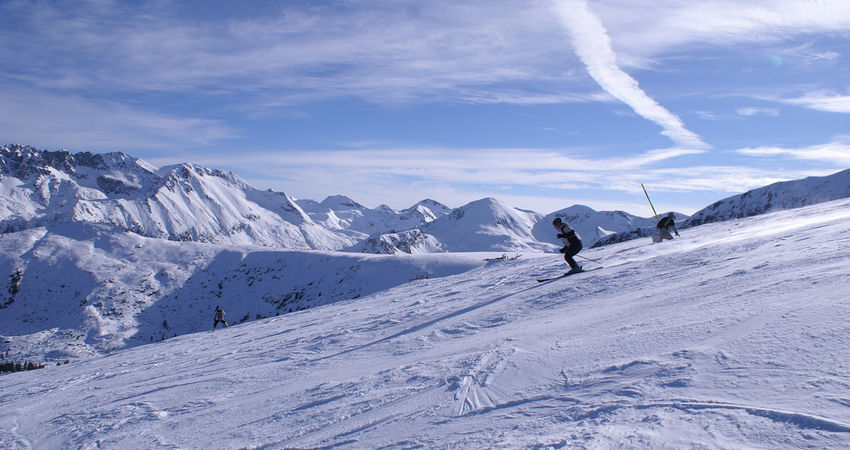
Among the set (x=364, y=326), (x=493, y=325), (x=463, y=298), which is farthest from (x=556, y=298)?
(x=364, y=326)

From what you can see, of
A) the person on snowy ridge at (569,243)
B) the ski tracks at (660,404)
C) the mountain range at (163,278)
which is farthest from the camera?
the mountain range at (163,278)

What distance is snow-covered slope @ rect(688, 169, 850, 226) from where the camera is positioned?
9126 cm

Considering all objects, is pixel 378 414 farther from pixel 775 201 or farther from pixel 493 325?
pixel 775 201

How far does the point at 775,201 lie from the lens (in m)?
98.1

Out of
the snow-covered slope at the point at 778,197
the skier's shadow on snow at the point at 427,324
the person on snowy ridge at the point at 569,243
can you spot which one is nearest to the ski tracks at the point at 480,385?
the skier's shadow on snow at the point at 427,324

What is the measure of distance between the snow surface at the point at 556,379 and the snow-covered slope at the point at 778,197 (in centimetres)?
10086

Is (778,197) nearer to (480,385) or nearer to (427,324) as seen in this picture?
(427,324)

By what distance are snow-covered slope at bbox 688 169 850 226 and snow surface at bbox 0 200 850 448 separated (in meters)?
101

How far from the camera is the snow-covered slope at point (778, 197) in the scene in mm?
91262

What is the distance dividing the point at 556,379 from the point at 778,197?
12120cm

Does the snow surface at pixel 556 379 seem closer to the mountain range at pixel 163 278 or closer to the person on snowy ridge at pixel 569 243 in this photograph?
the person on snowy ridge at pixel 569 243

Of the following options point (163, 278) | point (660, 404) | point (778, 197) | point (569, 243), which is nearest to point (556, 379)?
point (660, 404)

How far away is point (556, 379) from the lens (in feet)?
15.7

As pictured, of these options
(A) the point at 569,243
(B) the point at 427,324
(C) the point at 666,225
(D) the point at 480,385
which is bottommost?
(B) the point at 427,324
